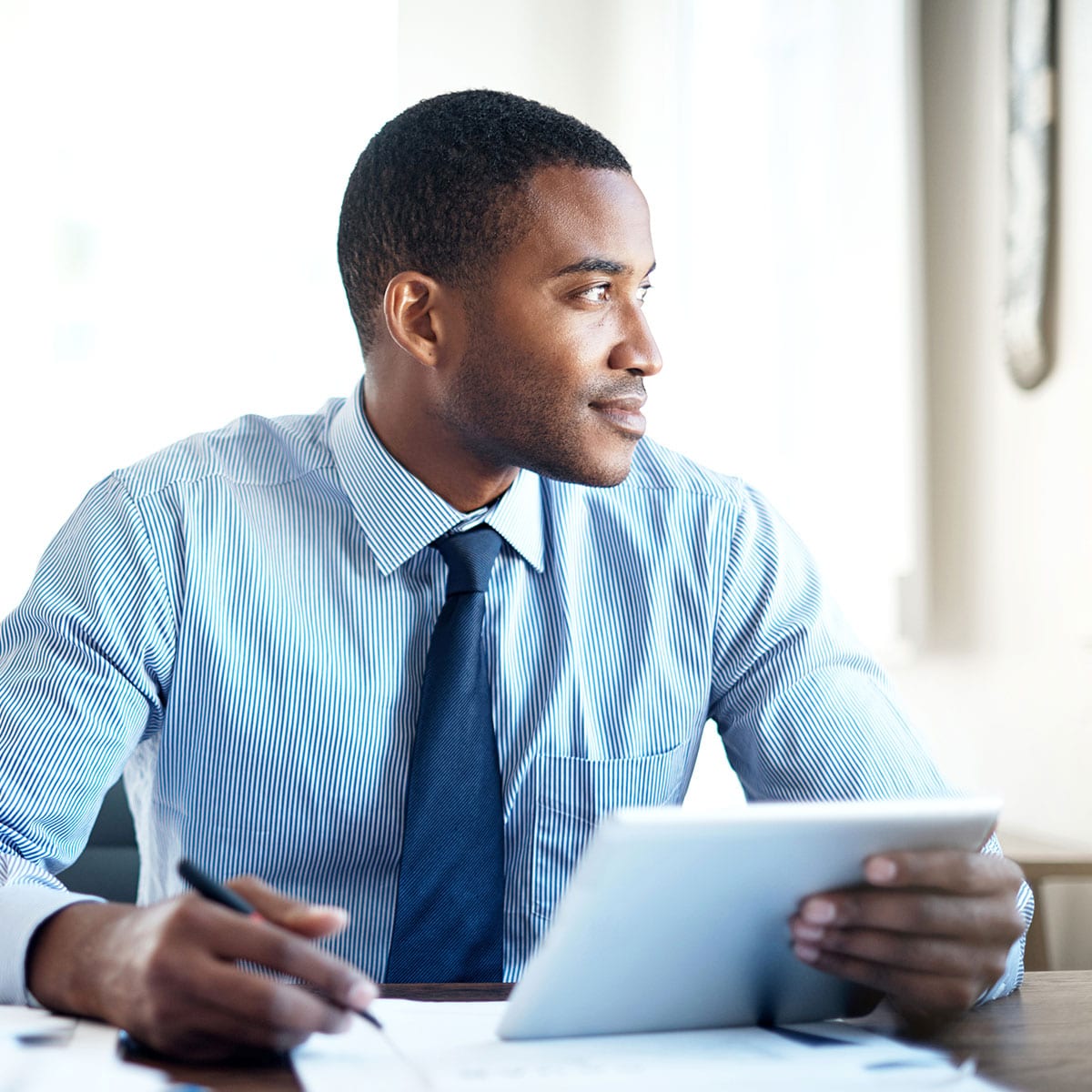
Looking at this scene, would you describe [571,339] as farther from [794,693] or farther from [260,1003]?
[260,1003]

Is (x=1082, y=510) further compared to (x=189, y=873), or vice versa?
(x=1082, y=510)

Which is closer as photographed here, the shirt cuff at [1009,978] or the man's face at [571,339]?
the shirt cuff at [1009,978]

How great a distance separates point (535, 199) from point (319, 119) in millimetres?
1829

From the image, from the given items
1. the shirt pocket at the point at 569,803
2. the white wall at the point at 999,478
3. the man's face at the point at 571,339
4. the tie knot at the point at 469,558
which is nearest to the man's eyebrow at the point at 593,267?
the man's face at the point at 571,339

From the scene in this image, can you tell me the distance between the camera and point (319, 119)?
2893 mm

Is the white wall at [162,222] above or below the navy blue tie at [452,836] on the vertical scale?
above

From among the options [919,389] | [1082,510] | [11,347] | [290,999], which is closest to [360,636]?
[290,999]

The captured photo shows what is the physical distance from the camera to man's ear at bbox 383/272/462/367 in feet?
4.23

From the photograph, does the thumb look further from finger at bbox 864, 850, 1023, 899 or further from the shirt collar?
the shirt collar

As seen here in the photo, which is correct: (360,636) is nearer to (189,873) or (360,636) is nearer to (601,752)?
(601,752)

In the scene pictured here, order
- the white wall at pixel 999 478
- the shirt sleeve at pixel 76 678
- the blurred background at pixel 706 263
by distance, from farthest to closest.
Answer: the blurred background at pixel 706 263, the white wall at pixel 999 478, the shirt sleeve at pixel 76 678

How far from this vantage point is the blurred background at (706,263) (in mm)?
2367

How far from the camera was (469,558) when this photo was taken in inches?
45.7

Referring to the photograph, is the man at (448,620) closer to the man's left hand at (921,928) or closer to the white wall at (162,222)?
the man's left hand at (921,928)
